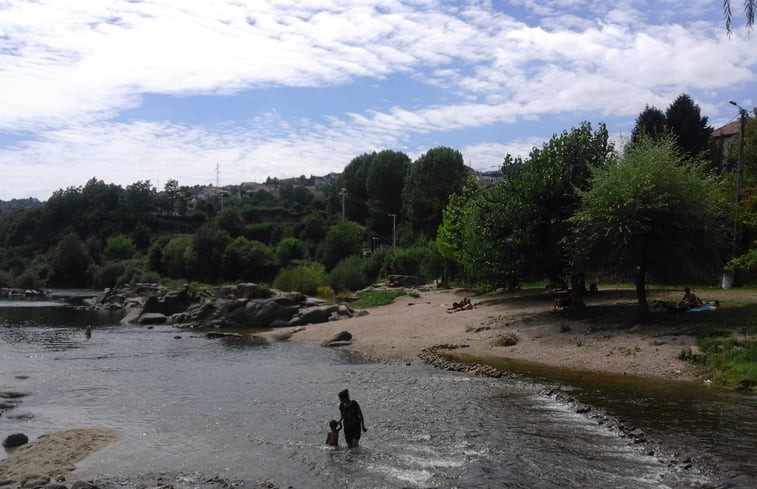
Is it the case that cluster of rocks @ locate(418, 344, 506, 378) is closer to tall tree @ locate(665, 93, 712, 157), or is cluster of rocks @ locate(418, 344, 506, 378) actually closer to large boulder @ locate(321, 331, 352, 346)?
large boulder @ locate(321, 331, 352, 346)

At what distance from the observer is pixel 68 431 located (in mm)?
19234

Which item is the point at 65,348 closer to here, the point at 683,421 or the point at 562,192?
the point at 562,192

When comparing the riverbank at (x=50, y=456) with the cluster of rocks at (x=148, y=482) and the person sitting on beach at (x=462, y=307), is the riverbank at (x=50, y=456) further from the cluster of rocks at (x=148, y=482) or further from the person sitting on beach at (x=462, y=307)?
the person sitting on beach at (x=462, y=307)

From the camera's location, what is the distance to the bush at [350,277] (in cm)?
8188

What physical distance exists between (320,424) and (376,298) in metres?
42.7

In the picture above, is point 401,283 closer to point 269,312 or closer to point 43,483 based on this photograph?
point 269,312

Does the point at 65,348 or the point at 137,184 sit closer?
the point at 65,348

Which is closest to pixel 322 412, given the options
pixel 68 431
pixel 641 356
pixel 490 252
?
pixel 68 431

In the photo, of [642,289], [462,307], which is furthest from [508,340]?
[462,307]

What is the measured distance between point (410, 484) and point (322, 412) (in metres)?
7.92

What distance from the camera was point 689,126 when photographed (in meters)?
60.7

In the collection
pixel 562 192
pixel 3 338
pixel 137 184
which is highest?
pixel 137 184

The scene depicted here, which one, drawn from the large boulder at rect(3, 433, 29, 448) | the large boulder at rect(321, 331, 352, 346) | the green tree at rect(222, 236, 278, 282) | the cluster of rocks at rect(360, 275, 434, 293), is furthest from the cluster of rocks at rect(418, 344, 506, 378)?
the green tree at rect(222, 236, 278, 282)

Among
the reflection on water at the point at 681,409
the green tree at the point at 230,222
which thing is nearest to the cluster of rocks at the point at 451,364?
the reflection on water at the point at 681,409
